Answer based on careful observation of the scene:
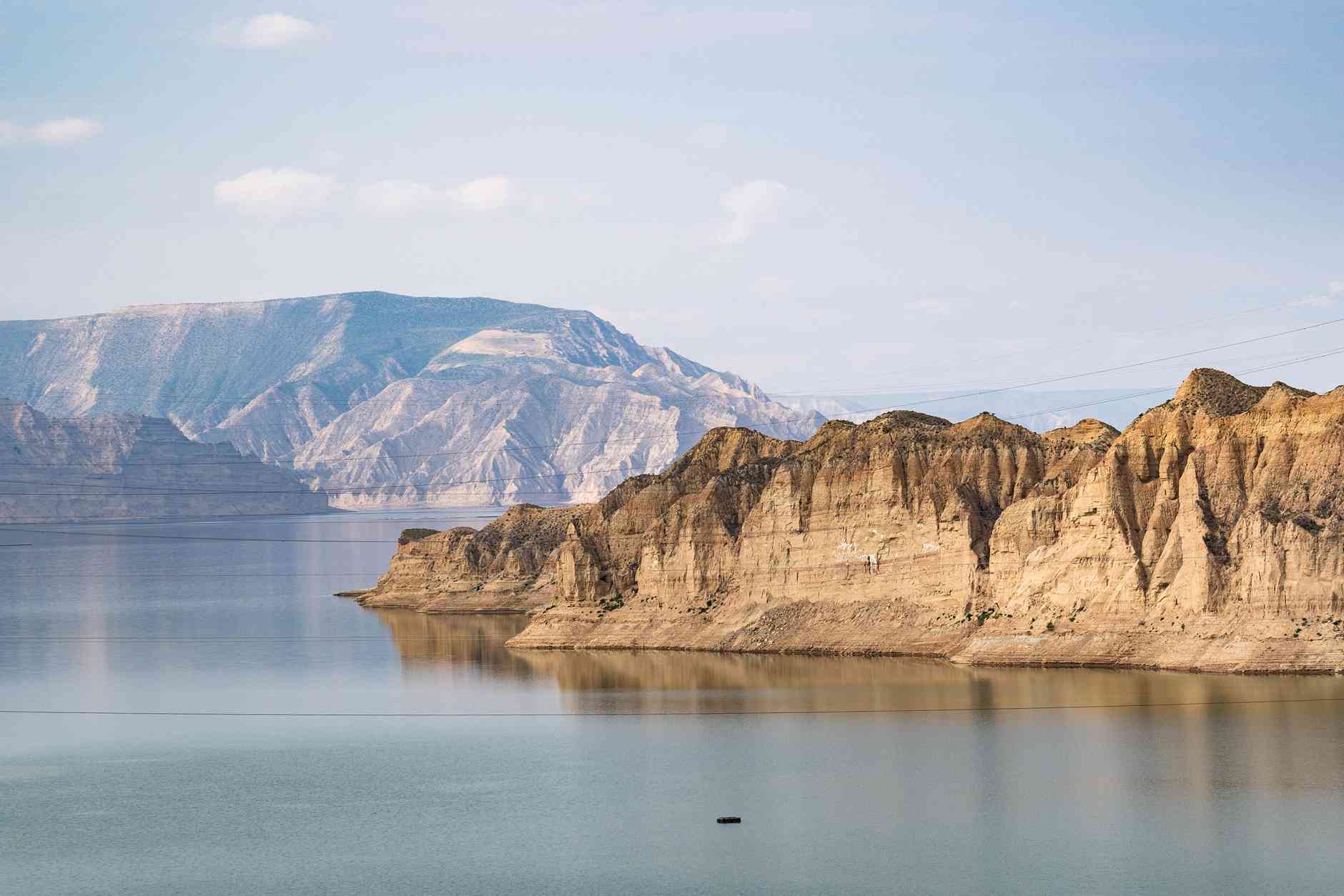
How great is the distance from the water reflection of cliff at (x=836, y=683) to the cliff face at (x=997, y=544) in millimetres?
1563

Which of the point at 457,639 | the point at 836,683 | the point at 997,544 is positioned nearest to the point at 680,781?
the point at 836,683

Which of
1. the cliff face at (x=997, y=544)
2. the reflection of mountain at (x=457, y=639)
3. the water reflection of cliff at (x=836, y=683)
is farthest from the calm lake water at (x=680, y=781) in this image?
the reflection of mountain at (x=457, y=639)

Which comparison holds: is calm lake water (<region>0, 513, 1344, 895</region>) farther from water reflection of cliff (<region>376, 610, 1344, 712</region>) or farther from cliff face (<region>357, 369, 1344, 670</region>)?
cliff face (<region>357, 369, 1344, 670</region>)

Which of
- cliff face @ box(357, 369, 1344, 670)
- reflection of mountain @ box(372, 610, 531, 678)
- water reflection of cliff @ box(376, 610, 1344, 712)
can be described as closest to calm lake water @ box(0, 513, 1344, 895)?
water reflection of cliff @ box(376, 610, 1344, 712)

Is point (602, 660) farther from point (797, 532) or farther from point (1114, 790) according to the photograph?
point (1114, 790)

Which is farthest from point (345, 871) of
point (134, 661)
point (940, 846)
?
point (134, 661)

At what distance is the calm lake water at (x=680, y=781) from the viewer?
48.6 m

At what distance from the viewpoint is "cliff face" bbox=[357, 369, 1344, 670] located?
7838cm

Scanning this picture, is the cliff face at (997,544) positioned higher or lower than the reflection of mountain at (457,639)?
higher

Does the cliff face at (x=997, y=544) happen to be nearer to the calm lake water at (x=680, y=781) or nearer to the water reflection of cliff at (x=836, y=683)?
the water reflection of cliff at (x=836, y=683)

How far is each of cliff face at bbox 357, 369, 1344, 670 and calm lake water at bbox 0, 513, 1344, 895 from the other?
2626 millimetres

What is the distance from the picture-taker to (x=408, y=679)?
96.5 meters

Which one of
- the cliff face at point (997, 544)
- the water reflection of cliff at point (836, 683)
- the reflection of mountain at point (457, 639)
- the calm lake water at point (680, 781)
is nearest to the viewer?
the calm lake water at point (680, 781)

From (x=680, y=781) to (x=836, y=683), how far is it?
22933 mm
